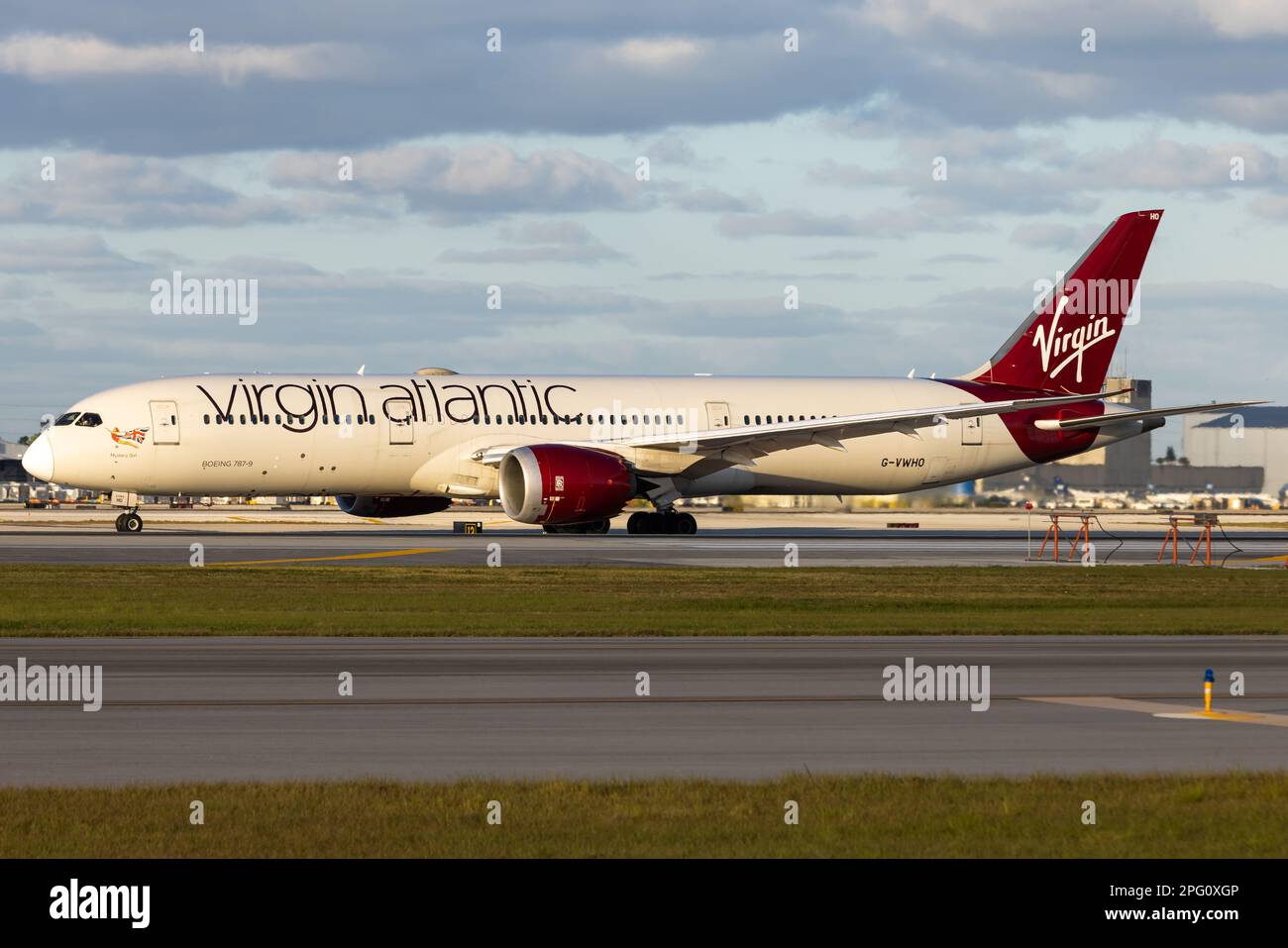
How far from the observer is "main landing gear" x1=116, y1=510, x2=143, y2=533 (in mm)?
51688

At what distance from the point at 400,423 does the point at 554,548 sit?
7.33m

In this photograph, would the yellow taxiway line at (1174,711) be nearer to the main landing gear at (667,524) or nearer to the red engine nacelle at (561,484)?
the red engine nacelle at (561,484)

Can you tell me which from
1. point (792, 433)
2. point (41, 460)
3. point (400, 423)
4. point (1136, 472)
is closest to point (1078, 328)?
point (792, 433)

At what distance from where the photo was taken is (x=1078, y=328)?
57.2m

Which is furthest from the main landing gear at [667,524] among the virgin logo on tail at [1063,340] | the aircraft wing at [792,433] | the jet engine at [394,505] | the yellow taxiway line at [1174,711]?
the yellow taxiway line at [1174,711]

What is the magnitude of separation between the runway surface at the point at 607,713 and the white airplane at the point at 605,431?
967 inches

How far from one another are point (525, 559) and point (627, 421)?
13.1m

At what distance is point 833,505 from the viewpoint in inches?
4286

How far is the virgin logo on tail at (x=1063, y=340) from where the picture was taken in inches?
Result: 2254

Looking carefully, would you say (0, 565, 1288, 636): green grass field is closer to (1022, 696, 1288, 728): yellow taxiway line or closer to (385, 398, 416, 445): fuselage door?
(1022, 696, 1288, 728): yellow taxiway line

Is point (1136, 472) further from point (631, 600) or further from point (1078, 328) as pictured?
point (631, 600)

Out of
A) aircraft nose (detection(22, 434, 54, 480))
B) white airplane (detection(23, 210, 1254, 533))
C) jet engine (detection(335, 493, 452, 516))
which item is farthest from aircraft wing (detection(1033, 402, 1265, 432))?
aircraft nose (detection(22, 434, 54, 480))
